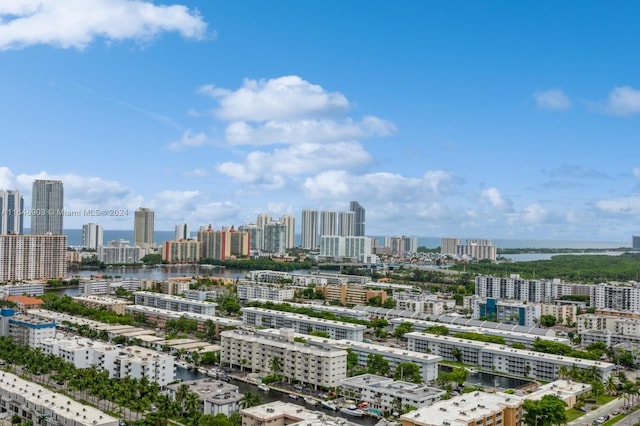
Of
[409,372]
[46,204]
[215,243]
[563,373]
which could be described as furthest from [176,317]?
[215,243]

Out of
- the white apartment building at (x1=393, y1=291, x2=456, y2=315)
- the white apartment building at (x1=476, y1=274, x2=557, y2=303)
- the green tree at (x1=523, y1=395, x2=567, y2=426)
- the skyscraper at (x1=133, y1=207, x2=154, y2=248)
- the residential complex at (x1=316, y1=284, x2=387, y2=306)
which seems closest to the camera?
the green tree at (x1=523, y1=395, x2=567, y2=426)

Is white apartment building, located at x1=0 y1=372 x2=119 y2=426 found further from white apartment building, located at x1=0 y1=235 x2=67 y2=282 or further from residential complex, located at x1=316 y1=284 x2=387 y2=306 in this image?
white apartment building, located at x1=0 y1=235 x2=67 y2=282

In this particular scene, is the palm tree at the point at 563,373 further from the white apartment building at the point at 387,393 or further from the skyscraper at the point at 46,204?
the skyscraper at the point at 46,204

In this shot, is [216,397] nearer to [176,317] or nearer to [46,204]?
[176,317]

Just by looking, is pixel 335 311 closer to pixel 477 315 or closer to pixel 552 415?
pixel 477 315

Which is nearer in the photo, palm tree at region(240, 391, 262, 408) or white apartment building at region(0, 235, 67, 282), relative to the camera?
palm tree at region(240, 391, 262, 408)

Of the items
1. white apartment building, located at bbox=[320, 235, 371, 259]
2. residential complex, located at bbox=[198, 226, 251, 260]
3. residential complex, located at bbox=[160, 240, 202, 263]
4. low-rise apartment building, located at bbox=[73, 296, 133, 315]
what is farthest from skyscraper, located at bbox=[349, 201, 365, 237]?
low-rise apartment building, located at bbox=[73, 296, 133, 315]

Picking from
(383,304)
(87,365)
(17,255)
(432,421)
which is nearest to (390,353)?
(432,421)
